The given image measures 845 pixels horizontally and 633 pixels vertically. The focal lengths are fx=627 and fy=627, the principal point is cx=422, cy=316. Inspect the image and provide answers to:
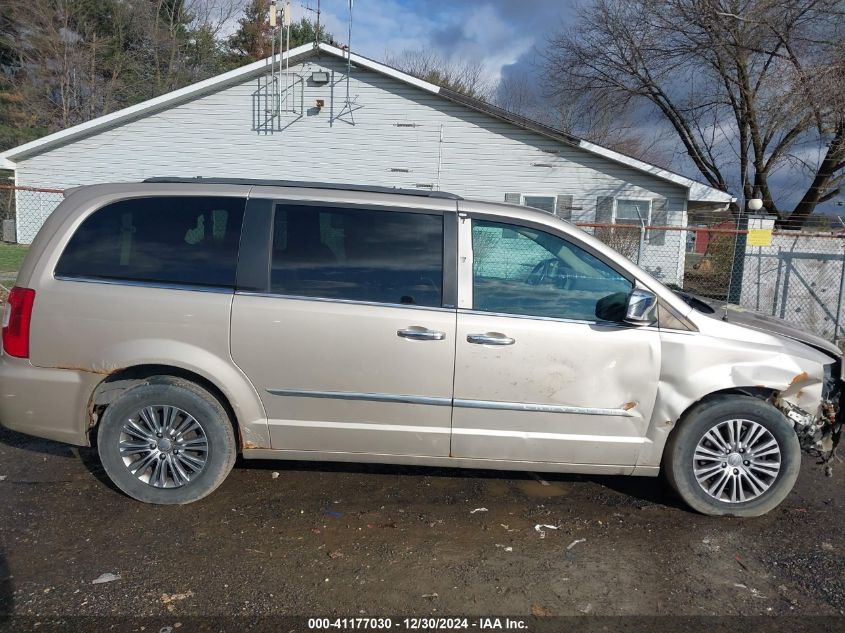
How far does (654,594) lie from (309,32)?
36.2 metres

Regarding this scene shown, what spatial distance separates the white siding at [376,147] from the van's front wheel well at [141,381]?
42.1ft

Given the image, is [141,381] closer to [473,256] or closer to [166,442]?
[166,442]

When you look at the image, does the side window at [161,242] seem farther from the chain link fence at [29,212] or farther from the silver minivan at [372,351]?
the chain link fence at [29,212]

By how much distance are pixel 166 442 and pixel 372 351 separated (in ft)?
4.47

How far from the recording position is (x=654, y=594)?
303cm

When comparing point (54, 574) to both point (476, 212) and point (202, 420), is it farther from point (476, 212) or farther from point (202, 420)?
point (476, 212)

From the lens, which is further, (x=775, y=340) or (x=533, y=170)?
(x=533, y=170)

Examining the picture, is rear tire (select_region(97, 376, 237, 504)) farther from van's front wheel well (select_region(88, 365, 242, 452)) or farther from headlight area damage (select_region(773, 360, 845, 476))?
headlight area damage (select_region(773, 360, 845, 476))

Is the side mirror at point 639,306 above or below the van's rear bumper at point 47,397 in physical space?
above

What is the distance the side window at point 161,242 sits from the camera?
3.69 metres

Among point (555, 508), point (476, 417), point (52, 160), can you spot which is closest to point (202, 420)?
point (476, 417)

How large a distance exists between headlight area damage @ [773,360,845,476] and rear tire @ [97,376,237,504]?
3376 millimetres

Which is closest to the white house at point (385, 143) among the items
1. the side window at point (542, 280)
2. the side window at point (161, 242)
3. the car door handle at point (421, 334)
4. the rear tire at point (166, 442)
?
the side window at point (542, 280)

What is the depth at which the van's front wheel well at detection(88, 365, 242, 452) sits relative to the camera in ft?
12.2
